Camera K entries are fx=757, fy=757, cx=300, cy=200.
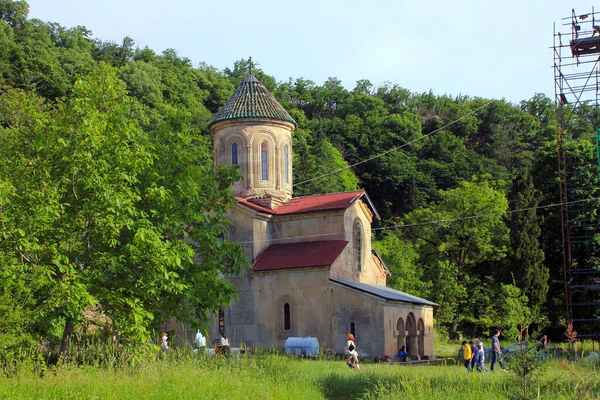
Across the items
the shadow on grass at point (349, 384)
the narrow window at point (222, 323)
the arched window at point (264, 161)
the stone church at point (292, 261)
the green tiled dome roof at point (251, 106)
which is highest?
the green tiled dome roof at point (251, 106)

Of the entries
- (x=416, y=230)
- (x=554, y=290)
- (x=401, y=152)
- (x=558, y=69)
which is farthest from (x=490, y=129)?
(x=558, y=69)

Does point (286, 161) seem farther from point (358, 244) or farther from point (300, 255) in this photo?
point (300, 255)

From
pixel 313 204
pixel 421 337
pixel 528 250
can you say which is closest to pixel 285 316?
pixel 313 204

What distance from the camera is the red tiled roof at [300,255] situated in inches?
1147

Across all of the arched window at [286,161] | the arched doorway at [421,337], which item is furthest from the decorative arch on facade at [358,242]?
the arched window at [286,161]

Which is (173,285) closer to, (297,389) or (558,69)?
(297,389)

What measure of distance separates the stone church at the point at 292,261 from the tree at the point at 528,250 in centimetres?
590

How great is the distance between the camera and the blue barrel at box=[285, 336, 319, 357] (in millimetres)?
26281

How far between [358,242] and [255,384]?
18.0 meters

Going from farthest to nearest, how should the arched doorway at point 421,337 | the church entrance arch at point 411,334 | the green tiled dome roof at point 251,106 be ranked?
1. the green tiled dome roof at point 251,106
2. the arched doorway at point 421,337
3. the church entrance arch at point 411,334

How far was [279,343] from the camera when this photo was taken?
1148 inches

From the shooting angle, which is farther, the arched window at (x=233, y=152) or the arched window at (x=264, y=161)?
the arched window at (x=233, y=152)

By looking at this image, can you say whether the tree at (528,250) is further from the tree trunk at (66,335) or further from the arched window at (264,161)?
the tree trunk at (66,335)

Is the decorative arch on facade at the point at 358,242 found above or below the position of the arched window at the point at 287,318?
above
